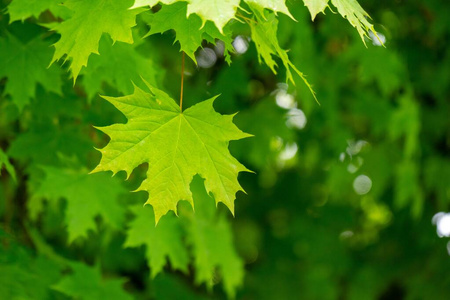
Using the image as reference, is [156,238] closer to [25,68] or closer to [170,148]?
[25,68]

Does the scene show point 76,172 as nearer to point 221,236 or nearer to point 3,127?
point 3,127

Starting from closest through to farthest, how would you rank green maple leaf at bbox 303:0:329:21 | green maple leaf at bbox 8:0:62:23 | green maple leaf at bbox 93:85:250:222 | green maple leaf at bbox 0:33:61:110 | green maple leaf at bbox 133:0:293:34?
green maple leaf at bbox 133:0:293:34
green maple leaf at bbox 303:0:329:21
green maple leaf at bbox 93:85:250:222
green maple leaf at bbox 8:0:62:23
green maple leaf at bbox 0:33:61:110

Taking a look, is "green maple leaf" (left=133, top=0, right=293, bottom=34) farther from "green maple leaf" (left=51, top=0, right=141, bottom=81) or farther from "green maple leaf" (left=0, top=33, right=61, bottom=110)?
"green maple leaf" (left=0, top=33, right=61, bottom=110)

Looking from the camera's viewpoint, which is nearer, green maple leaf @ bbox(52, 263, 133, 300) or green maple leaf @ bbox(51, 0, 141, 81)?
green maple leaf @ bbox(51, 0, 141, 81)

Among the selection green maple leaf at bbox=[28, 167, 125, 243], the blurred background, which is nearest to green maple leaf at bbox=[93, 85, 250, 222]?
the blurred background

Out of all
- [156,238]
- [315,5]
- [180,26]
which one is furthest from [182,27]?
[156,238]

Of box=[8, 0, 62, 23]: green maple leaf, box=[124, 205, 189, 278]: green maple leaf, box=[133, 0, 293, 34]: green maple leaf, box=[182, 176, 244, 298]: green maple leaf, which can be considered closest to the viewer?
box=[133, 0, 293, 34]: green maple leaf
